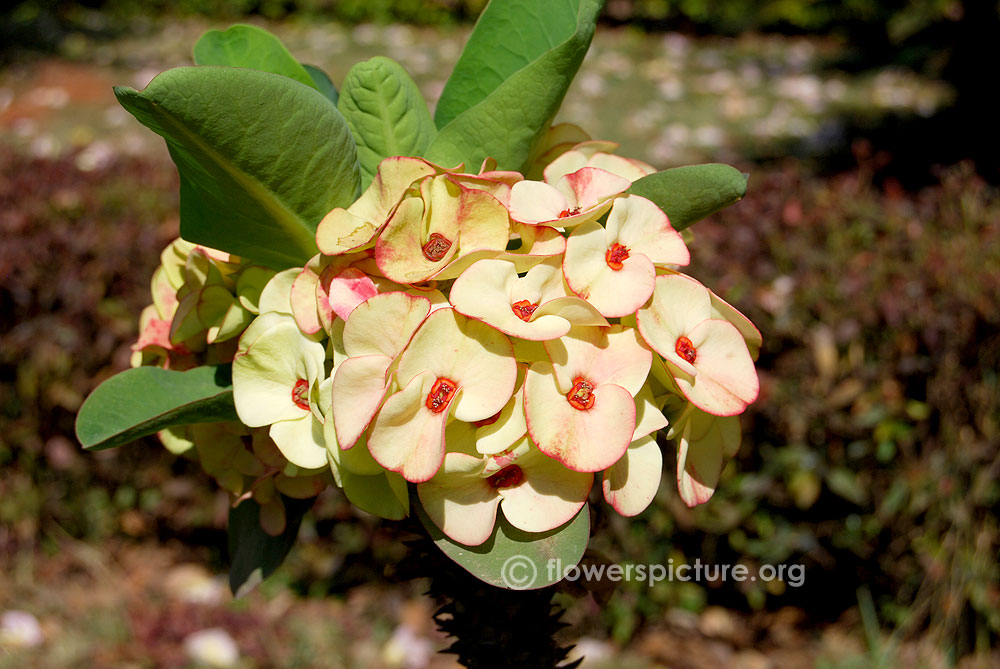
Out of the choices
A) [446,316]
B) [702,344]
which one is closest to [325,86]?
[446,316]

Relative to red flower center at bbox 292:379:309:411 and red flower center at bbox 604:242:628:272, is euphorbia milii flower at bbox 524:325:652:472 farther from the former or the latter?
red flower center at bbox 292:379:309:411

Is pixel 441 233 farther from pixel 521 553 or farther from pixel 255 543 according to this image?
pixel 255 543

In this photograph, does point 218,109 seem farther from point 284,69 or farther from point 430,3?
point 430,3

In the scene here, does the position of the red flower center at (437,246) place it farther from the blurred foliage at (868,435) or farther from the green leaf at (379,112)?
the blurred foliage at (868,435)

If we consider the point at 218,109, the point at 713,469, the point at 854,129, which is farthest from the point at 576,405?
the point at 854,129

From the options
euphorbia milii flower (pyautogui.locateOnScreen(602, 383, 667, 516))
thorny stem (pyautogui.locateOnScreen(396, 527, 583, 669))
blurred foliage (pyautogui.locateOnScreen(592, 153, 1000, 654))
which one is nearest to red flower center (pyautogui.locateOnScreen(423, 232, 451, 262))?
euphorbia milii flower (pyautogui.locateOnScreen(602, 383, 667, 516))

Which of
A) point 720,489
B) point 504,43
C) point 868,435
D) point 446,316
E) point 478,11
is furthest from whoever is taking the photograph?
point 478,11
